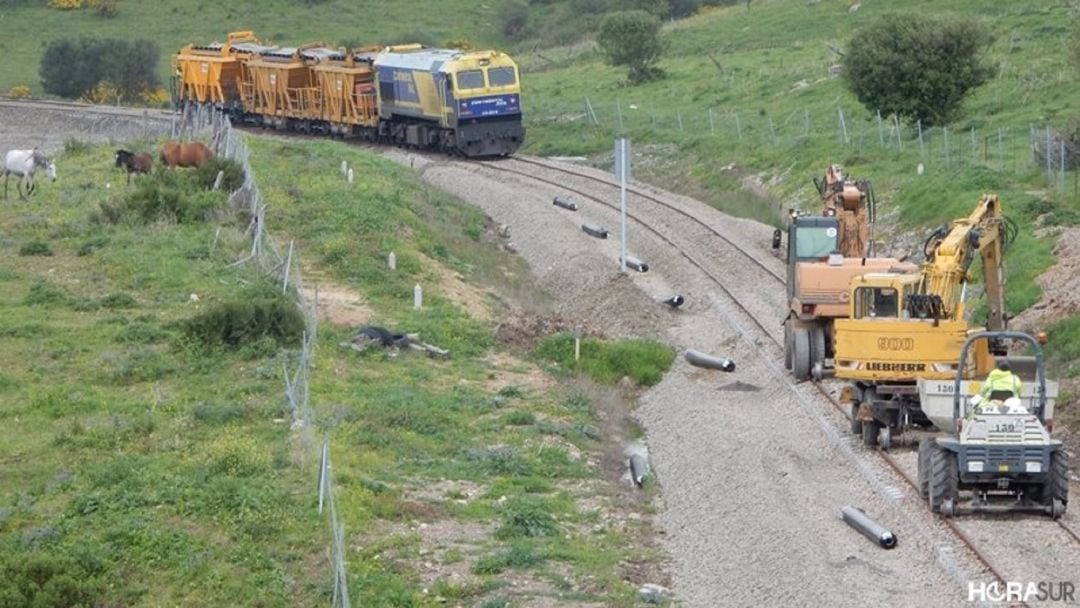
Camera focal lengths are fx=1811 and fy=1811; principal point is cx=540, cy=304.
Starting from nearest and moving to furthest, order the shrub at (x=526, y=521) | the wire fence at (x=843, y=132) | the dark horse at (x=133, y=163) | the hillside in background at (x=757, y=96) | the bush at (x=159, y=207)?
→ the shrub at (x=526, y=521) < the bush at (x=159, y=207) < the hillside in background at (x=757, y=96) < the wire fence at (x=843, y=132) < the dark horse at (x=133, y=163)

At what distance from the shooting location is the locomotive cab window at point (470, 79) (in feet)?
210

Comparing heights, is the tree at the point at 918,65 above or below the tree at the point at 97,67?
above

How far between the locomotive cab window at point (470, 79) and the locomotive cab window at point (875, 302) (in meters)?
37.0

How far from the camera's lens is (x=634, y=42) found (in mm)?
84375

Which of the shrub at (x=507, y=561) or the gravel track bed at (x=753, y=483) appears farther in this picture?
the shrub at (x=507, y=561)

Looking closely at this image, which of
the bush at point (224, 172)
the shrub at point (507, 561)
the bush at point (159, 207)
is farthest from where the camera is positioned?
the bush at point (224, 172)

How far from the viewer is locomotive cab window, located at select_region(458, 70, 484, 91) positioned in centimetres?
6400

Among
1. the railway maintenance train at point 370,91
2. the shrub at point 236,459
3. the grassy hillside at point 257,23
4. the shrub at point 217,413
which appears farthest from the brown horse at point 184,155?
the grassy hillside at point 257,23

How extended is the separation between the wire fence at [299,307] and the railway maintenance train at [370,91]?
8064 mm

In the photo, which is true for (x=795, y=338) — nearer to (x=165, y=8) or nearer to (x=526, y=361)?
(x=526, y=361)

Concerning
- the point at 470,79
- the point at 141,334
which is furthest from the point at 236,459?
the point at 470,79

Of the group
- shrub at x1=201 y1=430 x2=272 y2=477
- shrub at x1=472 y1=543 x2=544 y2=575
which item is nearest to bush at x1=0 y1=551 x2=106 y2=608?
shrub at x1=201 y1=430 x2=272 y2=477

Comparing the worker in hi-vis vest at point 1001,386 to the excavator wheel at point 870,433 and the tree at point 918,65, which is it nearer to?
the excavator wheel at point 870,433


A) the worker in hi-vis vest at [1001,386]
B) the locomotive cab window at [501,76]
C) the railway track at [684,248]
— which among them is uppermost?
the worker in hi-vis vest at [1001,386]
